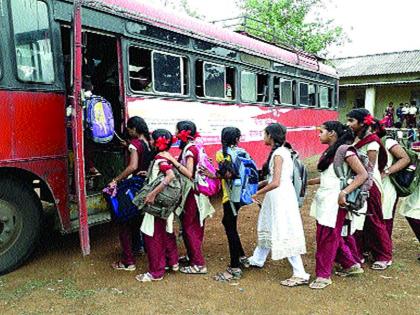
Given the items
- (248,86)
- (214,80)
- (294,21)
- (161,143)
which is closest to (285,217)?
(161,143)

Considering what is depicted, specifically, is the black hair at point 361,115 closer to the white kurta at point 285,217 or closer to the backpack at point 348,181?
the backpack at point 348,181

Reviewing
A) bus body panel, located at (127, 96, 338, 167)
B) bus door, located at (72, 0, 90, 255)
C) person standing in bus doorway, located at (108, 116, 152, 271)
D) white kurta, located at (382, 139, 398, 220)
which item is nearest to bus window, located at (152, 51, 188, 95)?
bus body panel, located at (127, 96, 338, 167)

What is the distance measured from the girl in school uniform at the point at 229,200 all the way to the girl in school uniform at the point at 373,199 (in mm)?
1199

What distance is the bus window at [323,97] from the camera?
11.1 m

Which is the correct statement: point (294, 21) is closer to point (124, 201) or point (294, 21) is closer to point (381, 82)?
point (381, 82)

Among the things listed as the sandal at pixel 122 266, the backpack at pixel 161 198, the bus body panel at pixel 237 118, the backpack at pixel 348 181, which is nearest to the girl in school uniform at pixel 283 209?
the backpack at pixel 348 181

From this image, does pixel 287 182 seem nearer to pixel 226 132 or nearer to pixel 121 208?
pixel 226 132

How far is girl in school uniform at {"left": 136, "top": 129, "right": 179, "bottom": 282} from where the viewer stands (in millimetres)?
3785

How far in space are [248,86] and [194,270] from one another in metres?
4.20

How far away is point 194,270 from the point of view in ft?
13.9

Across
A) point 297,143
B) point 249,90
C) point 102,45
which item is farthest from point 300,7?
point 102,45

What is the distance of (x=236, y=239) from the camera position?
4125 millimetres

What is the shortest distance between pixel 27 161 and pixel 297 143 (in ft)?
22.6

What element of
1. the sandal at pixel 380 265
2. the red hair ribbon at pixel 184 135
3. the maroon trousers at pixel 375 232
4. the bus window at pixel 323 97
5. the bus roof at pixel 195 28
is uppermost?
the bus roof at pixel 195 28
